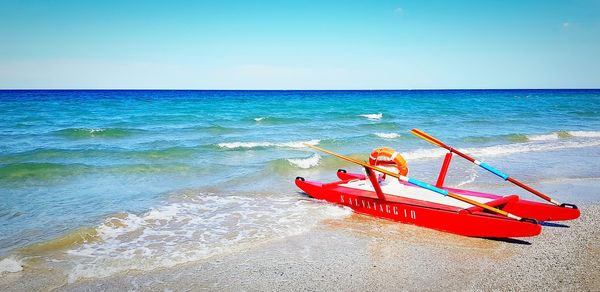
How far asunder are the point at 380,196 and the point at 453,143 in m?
13.9

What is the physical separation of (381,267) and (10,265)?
584 centimetres

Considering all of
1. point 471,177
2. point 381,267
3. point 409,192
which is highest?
point 409,192

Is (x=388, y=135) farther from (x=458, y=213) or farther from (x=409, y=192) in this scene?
(x=458, y=213)

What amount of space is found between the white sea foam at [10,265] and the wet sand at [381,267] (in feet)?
0.69

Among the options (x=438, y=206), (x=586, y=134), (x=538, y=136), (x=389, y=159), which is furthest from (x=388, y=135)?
(x=438, y=206)

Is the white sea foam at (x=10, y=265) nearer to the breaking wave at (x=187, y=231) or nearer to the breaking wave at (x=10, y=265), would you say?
the breaking wave at (x=10, y=265)

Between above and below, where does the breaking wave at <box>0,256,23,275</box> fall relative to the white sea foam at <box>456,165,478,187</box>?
above

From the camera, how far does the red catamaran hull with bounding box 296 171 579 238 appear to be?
7.11 metres

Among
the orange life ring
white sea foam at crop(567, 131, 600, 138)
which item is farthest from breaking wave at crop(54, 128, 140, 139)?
white sea foam at crop(567, 131, 600, 138)

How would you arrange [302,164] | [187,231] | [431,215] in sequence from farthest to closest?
[302,164] → [187,231] → [431,215]

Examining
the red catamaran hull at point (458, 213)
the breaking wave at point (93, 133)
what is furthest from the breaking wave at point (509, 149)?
the breaking wave at point (93, 133)

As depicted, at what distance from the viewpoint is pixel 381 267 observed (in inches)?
248

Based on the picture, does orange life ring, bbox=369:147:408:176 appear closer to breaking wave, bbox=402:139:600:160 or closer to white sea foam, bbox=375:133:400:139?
breaking wave, bbox=402:139:600:160

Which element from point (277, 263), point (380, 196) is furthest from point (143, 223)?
point (380, 196)
